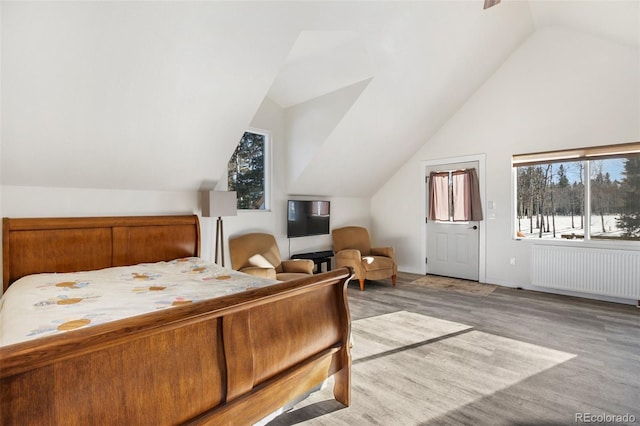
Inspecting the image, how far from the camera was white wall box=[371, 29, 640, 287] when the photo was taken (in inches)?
153

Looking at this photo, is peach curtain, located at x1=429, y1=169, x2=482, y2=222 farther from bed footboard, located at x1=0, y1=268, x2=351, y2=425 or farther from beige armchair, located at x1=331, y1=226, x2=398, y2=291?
bed footboard, located at x1=0, y1=268, x2=351, y2=425

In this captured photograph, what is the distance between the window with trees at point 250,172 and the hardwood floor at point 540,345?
6.64 ft

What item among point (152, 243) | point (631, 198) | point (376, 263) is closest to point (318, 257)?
point (376, 263)

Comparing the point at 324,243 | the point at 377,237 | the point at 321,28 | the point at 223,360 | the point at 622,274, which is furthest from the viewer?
the point at 377,237

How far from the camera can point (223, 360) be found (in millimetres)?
1435

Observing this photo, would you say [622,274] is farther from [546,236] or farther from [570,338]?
[570,338]

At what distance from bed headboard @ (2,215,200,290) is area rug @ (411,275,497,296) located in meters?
3.55

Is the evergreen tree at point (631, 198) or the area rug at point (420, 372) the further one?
the evergreen tree at point (631, 198)

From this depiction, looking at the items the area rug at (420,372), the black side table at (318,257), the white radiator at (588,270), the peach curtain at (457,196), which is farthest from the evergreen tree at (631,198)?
the black side table at (318,257)

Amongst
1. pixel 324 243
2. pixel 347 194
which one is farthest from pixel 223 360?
pixel 347 194

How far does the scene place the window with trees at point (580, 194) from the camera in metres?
3.96

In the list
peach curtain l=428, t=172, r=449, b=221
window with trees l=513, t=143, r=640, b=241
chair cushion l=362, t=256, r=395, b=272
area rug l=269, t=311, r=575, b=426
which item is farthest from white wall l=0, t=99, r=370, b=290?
window with trees l=513, t=143, r=640, b=241

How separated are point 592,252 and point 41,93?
5940 millimetres

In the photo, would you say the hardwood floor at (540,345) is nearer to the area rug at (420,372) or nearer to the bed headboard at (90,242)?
the area rug at (420,372)
